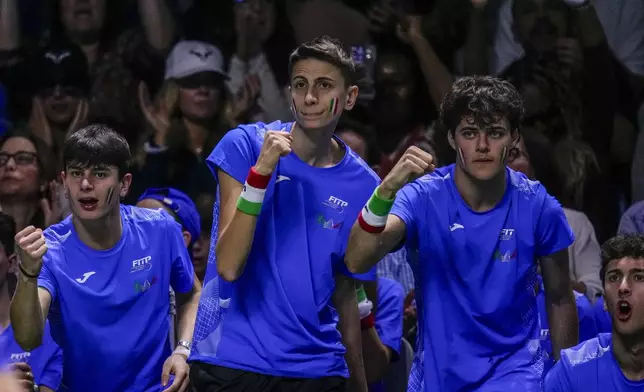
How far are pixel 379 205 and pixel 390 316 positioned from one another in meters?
1.66

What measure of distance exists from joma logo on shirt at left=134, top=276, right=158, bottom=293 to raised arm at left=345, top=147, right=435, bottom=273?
94 centimetres

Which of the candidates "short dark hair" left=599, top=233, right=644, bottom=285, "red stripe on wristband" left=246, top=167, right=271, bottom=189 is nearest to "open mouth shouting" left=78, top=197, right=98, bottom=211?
"red stripe on wristband" left=246, top=167, right=271, bottom=189

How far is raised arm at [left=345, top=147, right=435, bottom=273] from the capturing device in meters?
3.79

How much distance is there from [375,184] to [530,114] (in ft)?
8.49

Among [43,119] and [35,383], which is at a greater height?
[43,119]

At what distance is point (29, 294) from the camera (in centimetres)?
408

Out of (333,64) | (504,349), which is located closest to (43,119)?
(333,64)

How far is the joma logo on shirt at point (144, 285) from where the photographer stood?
4.54m

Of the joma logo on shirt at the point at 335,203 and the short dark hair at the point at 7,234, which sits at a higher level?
the joma logo on shirt at the point at 335,203

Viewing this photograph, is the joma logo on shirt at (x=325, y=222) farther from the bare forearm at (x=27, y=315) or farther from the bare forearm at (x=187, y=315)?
the bare forearm at (x=27, y=315)

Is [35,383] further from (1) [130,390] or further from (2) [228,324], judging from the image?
(2) [228,324]

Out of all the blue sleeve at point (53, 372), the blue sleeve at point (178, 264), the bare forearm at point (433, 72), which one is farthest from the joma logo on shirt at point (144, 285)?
the bare forearm at point (433, 72)

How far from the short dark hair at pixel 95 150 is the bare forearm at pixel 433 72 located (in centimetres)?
237

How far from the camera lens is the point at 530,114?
6.66 metres
